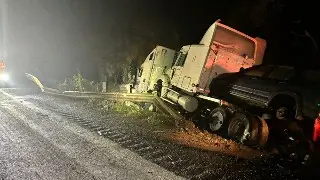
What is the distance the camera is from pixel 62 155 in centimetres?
605

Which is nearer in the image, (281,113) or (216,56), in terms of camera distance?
(281,113)

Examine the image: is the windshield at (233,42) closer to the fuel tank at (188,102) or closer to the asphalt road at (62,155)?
the fuel tank at (188,102)

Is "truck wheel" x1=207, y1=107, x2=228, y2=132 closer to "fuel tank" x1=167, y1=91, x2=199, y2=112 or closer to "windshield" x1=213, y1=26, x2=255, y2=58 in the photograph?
"fuel tank" x1=167, y1=91, x2=199, y2=112

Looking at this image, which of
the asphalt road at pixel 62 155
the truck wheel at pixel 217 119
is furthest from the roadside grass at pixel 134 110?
the asphalt road at pixel 62 155

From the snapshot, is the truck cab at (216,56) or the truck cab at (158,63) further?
the truck cab at (158,63)

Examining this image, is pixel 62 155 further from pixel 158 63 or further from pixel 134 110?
pixel 158 63

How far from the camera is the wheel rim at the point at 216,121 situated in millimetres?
9406

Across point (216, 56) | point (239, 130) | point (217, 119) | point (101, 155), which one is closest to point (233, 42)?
point (216, 56)

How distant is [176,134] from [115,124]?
1.96 m

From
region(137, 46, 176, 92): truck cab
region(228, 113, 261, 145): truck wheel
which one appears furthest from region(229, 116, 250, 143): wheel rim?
region(137, 46, 176, 92): truck cab

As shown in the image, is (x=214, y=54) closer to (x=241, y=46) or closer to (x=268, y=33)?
(x=241, y=46)

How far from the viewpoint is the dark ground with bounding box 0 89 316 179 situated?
5.36m

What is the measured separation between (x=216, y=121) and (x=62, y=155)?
198 inches

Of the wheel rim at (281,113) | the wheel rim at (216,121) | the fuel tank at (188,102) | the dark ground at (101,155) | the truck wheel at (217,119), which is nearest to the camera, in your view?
the dark ground at (101,155)
